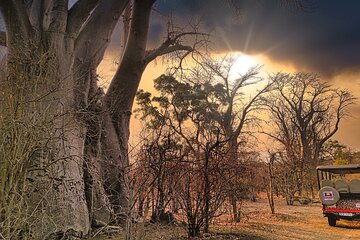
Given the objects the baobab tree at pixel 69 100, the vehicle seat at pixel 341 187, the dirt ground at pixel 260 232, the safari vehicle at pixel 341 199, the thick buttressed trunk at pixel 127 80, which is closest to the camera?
the baobab tree at pixel 69 100

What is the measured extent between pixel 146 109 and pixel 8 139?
49.1 feet

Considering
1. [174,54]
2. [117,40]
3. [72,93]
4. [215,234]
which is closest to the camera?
[72,93]

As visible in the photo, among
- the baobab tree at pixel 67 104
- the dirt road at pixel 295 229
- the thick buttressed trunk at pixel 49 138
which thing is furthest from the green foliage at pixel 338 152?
the thick buttressed trunk at pixel 49 138

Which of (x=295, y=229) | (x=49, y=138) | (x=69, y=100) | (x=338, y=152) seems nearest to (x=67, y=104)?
(x=69, y=100)

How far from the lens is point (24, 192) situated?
3.63 m

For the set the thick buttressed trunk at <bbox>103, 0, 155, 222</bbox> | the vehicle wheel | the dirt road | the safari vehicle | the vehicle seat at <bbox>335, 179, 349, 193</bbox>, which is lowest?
the dirt road

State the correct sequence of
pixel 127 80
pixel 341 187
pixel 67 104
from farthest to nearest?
pixel 341 187
pixel 127 80
pixel 67 104

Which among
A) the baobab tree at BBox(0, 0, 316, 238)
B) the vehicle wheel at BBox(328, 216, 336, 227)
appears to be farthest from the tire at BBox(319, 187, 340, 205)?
the baobab tree at BBox(0, 0, 316, 238)

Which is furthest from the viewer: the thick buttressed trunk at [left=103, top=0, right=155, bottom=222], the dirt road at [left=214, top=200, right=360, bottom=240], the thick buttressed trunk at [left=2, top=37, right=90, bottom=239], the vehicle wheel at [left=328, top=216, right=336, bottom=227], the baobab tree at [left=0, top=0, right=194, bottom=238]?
the vehicle wheel at [left=328, top=216, right=336, bottom=227]

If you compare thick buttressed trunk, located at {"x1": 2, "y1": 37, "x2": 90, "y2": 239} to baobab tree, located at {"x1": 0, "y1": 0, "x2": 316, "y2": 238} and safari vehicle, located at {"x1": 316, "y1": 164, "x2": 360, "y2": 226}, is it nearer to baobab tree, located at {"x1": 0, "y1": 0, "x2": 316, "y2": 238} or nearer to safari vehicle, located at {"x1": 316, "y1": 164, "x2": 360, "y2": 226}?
baobab tree, located at {"x1": 0, "y1": 0, "x2": 316, "y2": 238}

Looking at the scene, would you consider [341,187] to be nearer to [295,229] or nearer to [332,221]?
[332,221]

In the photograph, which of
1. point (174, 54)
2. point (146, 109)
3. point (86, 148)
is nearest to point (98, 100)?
point (86, 148)

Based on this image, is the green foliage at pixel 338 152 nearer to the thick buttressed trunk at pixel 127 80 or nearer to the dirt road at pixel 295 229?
the dirt road at pixel 295 229

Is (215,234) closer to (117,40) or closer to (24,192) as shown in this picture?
(24,192)
